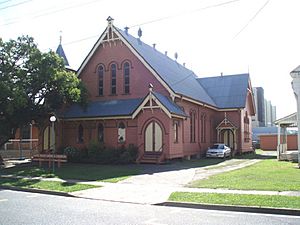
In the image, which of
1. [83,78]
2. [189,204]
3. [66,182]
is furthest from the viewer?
[83,78]

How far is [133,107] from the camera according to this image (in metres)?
30.1

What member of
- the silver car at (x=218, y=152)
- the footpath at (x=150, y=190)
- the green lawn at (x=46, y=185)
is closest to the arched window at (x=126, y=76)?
the silver car at (x=218, y=152)

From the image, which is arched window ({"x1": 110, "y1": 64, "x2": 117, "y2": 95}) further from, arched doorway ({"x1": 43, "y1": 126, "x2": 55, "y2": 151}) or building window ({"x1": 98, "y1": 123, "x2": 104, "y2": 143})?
arched doorway ({"x1": 43, "y1": 126, "x2": 55, "y2": 151})

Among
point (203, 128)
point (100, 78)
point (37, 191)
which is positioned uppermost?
point (100, 78)

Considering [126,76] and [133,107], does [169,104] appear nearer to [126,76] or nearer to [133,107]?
[133,107]

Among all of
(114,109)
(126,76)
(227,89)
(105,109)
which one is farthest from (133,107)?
(227,89)

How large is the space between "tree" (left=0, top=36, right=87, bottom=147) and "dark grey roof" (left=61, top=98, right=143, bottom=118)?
315cm

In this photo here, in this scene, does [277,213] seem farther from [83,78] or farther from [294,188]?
[83,78]

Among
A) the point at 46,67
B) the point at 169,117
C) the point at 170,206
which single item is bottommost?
the point at 170,206

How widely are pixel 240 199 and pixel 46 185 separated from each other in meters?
8.86

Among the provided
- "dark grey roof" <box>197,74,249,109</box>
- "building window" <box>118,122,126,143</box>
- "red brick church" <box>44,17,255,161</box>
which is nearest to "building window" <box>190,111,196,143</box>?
"red brick church" <box>44,17,255,161</box>

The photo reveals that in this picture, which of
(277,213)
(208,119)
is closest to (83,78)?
(208,119)

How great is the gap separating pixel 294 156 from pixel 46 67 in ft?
64.4

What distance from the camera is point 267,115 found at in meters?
121
